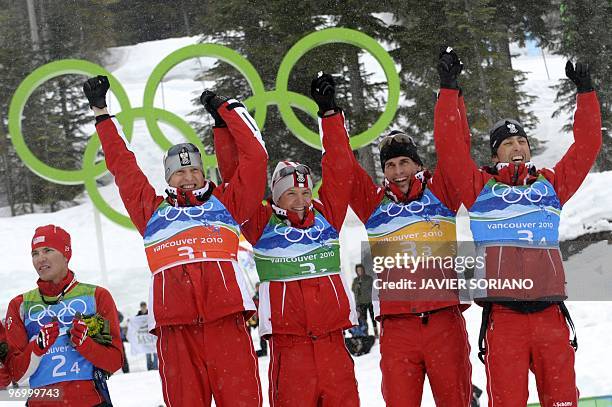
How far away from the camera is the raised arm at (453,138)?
414 cm

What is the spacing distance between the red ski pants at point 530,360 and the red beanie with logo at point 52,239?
7.45ft

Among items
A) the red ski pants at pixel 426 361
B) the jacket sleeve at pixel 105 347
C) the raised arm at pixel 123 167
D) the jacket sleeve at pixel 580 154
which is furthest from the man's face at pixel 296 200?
the jacket sleeve at pixel 580 154

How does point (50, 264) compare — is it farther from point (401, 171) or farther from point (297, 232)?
point (401, 171)

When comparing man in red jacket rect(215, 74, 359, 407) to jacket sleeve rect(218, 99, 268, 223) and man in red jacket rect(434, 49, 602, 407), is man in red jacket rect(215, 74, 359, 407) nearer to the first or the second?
jacket sleeve rect(218, 99, 268, 223)

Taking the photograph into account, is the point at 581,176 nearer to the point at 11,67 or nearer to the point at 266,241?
the point at 266,241

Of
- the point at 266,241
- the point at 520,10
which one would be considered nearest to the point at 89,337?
the point at 266,241

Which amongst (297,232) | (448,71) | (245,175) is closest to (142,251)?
(297,232)

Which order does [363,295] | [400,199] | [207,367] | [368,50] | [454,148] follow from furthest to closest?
[368,50] < [363,295] < [400,199] < [454,148] < [207,367]

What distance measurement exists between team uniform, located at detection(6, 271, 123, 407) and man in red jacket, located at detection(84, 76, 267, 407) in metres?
0.32

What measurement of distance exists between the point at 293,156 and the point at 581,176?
13.0 metres

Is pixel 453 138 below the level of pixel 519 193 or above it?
above

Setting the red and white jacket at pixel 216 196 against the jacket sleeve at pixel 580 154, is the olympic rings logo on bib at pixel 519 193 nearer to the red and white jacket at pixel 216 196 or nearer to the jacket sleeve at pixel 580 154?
the jacket sleeve at pixel 580 154

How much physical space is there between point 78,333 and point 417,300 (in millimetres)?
1723

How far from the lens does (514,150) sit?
4.23 meters
